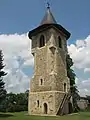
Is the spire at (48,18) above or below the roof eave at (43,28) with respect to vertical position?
above

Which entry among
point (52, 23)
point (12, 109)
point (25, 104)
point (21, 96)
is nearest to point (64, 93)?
point (52, 23)

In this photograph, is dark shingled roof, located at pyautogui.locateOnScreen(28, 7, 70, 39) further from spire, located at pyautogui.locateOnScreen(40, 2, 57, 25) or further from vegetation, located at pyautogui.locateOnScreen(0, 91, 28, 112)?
vegetation, located at pyautogui.locateOnScreen(0, 91, 28, 112)

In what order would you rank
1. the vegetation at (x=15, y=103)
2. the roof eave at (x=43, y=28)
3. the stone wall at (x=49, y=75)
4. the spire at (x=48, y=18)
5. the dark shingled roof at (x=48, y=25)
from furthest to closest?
the vegetation at (x=15, y=103) → the spire at (x=48, y=18) → the roof eave at (x=43, y=28) → the dark shingled roof at (x=48, y=25) → the stone wall at (x=49, y=75)

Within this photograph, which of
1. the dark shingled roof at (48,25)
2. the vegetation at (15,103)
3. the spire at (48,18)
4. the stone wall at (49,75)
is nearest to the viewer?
the stone wall at (49,75)

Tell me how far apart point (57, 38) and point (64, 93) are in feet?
27.5

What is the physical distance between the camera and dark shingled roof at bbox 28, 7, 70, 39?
95.0 feet

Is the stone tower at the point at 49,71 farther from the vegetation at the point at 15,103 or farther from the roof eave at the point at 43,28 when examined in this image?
the vegetation at the point at 15,103

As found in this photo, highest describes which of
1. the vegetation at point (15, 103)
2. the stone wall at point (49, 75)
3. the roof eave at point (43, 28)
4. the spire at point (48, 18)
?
the spire at point (48, 18)

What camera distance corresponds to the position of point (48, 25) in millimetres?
28797

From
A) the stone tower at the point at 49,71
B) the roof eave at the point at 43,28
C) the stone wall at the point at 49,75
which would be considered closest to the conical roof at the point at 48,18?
the stone tower at the point at 49,71

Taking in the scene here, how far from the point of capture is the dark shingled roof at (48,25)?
29.0m

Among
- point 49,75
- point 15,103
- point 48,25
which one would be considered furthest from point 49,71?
point 15,103

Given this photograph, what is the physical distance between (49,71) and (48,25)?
6.97 metres

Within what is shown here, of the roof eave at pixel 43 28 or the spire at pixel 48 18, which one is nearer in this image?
the roof eave at pixel 43 28
